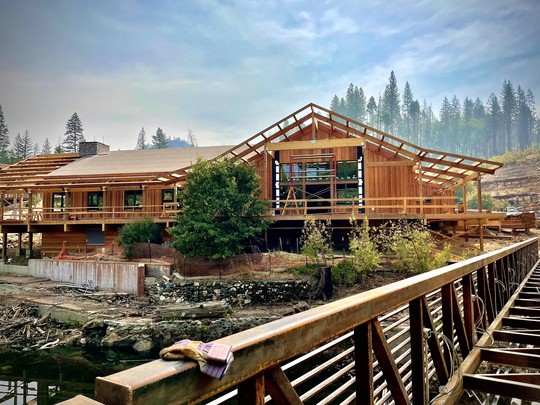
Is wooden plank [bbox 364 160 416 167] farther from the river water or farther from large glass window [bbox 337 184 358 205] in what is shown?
the river water

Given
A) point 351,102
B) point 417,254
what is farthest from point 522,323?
point 351,102

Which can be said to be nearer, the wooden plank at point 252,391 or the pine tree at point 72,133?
the wooden plank at point 252,391

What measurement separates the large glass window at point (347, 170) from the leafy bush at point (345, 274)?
27.0ft

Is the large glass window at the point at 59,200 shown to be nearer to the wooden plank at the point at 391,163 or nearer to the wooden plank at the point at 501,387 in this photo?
the wooden plank at the point at 391,163

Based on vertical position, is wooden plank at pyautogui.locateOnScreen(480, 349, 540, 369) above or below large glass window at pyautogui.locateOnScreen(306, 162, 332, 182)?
below

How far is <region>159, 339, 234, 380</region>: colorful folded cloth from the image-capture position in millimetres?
1021

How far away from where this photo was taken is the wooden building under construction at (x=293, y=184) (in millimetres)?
19953

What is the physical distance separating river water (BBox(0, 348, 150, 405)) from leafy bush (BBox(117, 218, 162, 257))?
758 cm

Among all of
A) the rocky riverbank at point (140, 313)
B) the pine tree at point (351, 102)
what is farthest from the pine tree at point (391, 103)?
the rocky riverbank at point (140, 313)

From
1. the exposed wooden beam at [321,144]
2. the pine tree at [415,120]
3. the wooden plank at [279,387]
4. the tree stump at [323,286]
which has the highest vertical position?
the pine tree at [415,120]

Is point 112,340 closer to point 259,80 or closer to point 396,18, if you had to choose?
point 396,18

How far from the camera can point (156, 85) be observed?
4625 cm

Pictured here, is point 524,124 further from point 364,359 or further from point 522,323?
point 364,359

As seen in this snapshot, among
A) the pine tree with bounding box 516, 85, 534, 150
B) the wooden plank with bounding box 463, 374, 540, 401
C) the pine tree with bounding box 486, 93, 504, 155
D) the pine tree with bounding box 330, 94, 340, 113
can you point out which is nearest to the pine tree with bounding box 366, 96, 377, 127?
the pine tree with bounding box 330, 94, 340, 113
